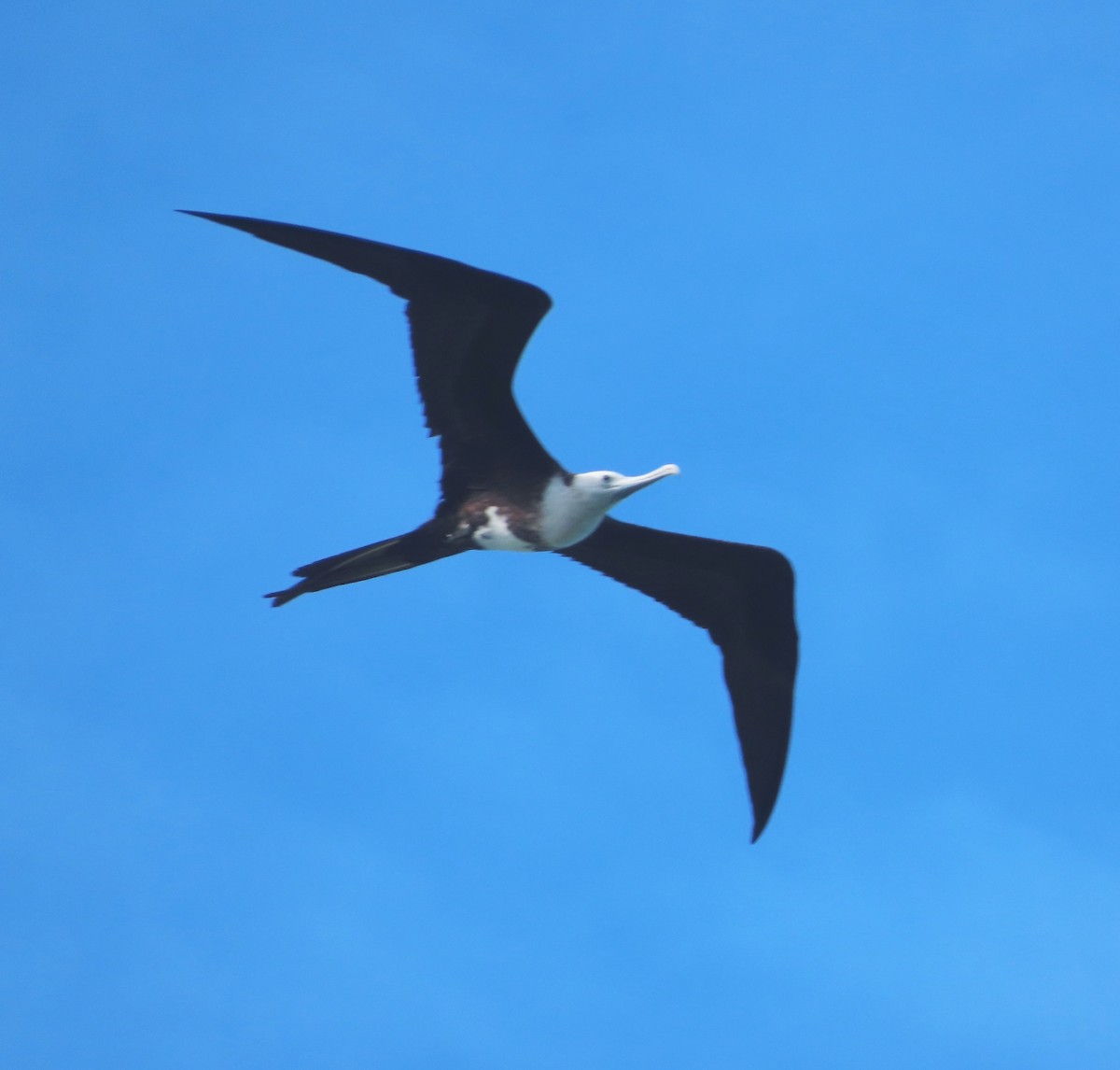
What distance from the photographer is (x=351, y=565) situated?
7730mm

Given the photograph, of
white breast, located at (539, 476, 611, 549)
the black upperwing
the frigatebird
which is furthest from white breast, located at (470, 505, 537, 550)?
the black upperwing

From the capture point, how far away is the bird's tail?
303 inches

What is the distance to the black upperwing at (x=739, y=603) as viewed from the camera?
8.24 meters

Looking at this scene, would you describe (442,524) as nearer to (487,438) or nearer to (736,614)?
(487,438)

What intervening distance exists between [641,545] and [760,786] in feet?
4.13

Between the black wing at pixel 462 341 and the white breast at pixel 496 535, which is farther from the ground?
the black wing at pixel 462 341

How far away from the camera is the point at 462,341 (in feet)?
24.2

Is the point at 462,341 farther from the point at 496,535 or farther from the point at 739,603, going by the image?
the point at 739,603

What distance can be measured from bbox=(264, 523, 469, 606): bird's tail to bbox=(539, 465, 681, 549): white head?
43 centimetres

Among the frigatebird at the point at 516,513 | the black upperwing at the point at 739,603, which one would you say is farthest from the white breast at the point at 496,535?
the black upperwing at the point at 739,603

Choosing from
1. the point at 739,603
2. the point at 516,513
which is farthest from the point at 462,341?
the point at 739,603

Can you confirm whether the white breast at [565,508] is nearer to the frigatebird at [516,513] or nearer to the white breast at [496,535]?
the frigatebird at [516,513]

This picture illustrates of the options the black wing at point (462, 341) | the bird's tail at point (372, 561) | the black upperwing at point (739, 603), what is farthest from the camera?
the black upperwing at point (739, 603)

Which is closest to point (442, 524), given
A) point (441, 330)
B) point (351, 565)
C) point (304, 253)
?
point (351, 565)
